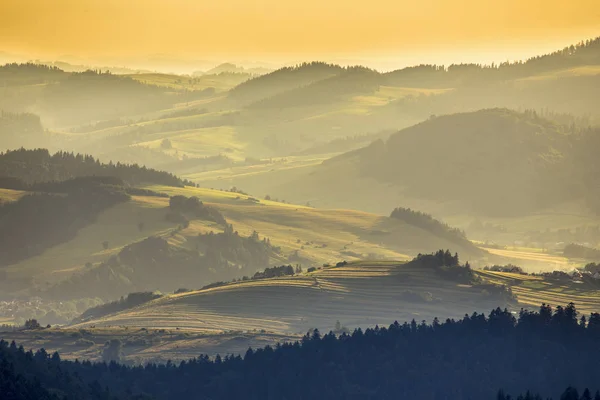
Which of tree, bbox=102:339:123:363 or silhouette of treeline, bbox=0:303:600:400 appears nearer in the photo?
silhouette of treeline, bbox=0:303:600:400

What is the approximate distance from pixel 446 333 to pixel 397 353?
7.35 m

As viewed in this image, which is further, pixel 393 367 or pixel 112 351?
pixel 112 351

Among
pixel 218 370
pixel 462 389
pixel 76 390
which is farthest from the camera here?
pixel 218 370

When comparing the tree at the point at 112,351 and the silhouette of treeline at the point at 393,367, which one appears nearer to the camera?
the silhouette of treeline at the point at 393,367

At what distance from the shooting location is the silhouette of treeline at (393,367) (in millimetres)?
154500

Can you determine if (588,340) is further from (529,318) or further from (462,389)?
(462,389)

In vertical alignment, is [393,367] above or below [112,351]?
above

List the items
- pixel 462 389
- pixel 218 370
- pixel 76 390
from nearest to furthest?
pixel 76 390 < pixel 462 389 < pixel 218 370

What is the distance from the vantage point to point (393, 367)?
161250 mm

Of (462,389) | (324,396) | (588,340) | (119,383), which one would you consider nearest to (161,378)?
(119,383)

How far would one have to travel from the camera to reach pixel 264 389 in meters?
157

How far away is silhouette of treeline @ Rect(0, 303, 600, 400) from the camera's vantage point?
154500 millimetres

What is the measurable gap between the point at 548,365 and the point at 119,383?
40582 millimetres

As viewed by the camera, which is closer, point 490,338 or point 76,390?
point 76,390
